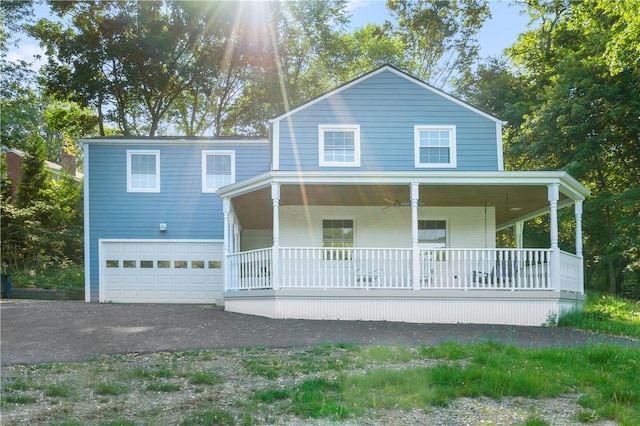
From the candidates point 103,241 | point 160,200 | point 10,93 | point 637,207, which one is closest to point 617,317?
point 637,207

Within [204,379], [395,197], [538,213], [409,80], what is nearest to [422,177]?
[395,197]

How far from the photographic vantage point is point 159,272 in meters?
19.4

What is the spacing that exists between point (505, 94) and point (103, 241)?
1918 cm

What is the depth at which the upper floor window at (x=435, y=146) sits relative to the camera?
1723 cm

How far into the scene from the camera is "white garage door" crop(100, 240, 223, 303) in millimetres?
19344

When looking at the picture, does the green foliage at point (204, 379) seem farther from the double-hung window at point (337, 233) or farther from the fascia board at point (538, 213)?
the fascia board at point (538, 213)

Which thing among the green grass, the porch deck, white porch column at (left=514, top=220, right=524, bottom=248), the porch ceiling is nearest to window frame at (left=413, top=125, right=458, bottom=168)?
the porch ceiling

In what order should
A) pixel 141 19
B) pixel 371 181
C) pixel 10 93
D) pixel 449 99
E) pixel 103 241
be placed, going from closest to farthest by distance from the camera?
pixel 371 181, pixel 449 99, pixel 103 241, pixel 10 93, pixel 141 19

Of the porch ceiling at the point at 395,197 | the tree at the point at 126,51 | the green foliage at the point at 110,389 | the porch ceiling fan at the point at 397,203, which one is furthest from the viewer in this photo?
the tree at the point at 126,51

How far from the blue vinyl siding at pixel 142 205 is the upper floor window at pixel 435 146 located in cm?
649

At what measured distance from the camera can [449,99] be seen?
57.1ft

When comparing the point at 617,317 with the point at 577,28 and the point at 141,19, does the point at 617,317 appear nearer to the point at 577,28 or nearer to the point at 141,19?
the point at 577,28

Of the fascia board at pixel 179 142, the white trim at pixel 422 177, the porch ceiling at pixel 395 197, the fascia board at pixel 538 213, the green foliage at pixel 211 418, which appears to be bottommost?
the green foliage at pixel 211 418

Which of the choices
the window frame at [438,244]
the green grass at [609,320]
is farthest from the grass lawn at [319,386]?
the window frame at [438,244]
